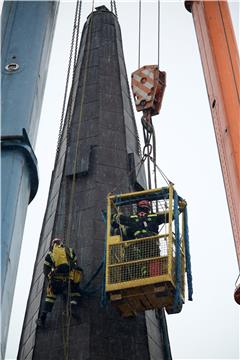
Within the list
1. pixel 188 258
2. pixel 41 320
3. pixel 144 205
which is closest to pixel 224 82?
pixel 144 205

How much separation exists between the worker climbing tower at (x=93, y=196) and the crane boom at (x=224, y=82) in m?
3.55

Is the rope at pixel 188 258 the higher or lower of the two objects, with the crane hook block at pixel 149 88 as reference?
lower

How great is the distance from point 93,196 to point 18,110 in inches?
356

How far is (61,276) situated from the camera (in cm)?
1438

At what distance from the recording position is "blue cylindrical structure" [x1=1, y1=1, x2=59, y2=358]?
25.5ft

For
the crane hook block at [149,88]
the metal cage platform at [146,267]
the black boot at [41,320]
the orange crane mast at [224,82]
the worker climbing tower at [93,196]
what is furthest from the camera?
the crane hook block at [149,88]

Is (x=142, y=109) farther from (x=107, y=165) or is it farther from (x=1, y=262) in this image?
(x=1, y=262)

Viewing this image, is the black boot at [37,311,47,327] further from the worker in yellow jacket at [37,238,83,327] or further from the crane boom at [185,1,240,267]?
the crane boom at [185,1,240,267]

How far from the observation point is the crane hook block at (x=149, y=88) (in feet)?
53.9

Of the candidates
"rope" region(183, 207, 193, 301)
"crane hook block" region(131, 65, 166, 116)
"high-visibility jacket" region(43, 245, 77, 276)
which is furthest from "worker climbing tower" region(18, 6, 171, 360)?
"crane hook block" region(131, 65, 166, 116)

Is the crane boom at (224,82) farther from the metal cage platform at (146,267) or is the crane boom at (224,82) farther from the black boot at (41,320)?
the black boot at (41,320)

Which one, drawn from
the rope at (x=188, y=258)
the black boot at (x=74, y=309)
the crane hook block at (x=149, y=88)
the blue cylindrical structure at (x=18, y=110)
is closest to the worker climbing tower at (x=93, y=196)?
the black boot at (x=74, y=309)

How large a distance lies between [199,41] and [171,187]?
2.74 meters

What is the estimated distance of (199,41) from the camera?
1367cm
